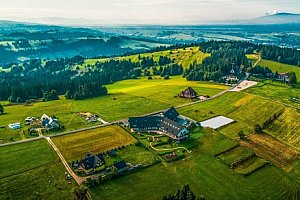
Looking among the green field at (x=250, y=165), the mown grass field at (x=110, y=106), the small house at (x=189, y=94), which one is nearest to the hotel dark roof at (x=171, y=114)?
the mown grass field at (x=110, y=106)

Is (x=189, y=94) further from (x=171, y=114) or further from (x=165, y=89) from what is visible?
(x=171, y=114)

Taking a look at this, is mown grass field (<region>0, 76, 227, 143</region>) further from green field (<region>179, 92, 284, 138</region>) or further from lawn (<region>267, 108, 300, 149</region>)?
lawn (<region>267, 108, 300, 149</region>)

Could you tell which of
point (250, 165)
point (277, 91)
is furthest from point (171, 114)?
point (277, 91)

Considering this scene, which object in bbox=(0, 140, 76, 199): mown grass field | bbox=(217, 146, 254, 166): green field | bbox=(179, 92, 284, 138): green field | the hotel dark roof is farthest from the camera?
the hotel dark roof

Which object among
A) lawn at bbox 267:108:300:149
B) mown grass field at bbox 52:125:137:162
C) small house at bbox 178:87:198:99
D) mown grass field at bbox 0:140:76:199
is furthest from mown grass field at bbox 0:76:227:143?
lawn at bbox 267:108:300:149

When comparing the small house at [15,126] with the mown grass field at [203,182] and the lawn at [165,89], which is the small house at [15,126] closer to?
the mown grass field at [203,182]

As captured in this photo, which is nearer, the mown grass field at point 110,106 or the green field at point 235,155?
the green field at point 235,155

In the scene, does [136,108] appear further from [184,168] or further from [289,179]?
[289,179]
